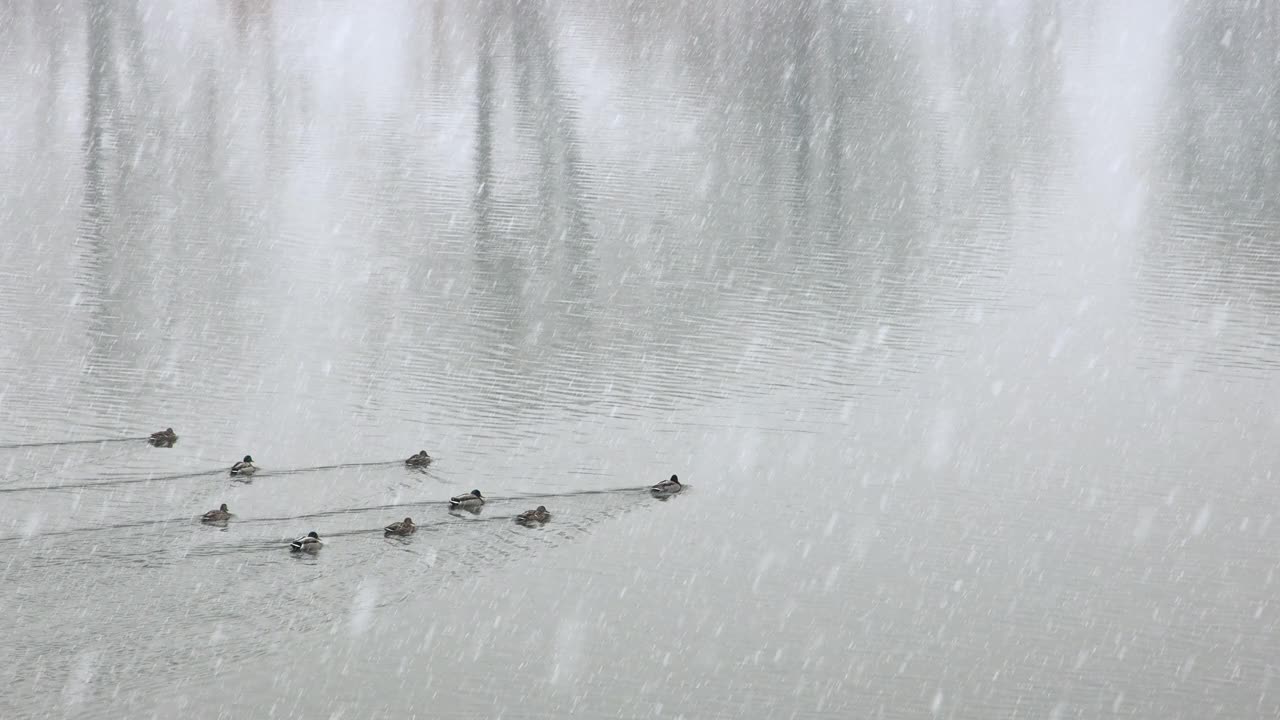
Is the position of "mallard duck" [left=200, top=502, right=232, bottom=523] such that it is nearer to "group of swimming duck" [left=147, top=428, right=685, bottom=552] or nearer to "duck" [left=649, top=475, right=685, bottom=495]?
"group of swimming duck" [left=147, top=428, right=685, bottom=552]

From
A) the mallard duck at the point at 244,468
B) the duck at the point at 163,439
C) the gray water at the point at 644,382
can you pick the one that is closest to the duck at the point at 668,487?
the gray water at the point at 644,382

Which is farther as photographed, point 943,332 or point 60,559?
point 943,332

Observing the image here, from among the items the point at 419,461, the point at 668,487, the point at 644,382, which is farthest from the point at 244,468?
the point at 644,382

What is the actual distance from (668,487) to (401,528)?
3444 millimetres

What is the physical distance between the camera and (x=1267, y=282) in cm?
2820

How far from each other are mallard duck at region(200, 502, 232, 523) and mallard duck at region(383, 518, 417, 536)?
1750 mm

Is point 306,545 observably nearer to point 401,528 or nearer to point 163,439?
point 401,528

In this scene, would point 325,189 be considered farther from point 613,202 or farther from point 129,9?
point 129,9

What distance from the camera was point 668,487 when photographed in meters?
19.7

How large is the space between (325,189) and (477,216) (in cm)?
387

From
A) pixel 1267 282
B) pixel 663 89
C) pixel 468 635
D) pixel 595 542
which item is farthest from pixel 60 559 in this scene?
pixel 663 89

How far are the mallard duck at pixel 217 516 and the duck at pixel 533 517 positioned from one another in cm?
319

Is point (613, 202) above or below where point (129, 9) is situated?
below

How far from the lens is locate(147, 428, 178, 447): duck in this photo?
20.4 meters
